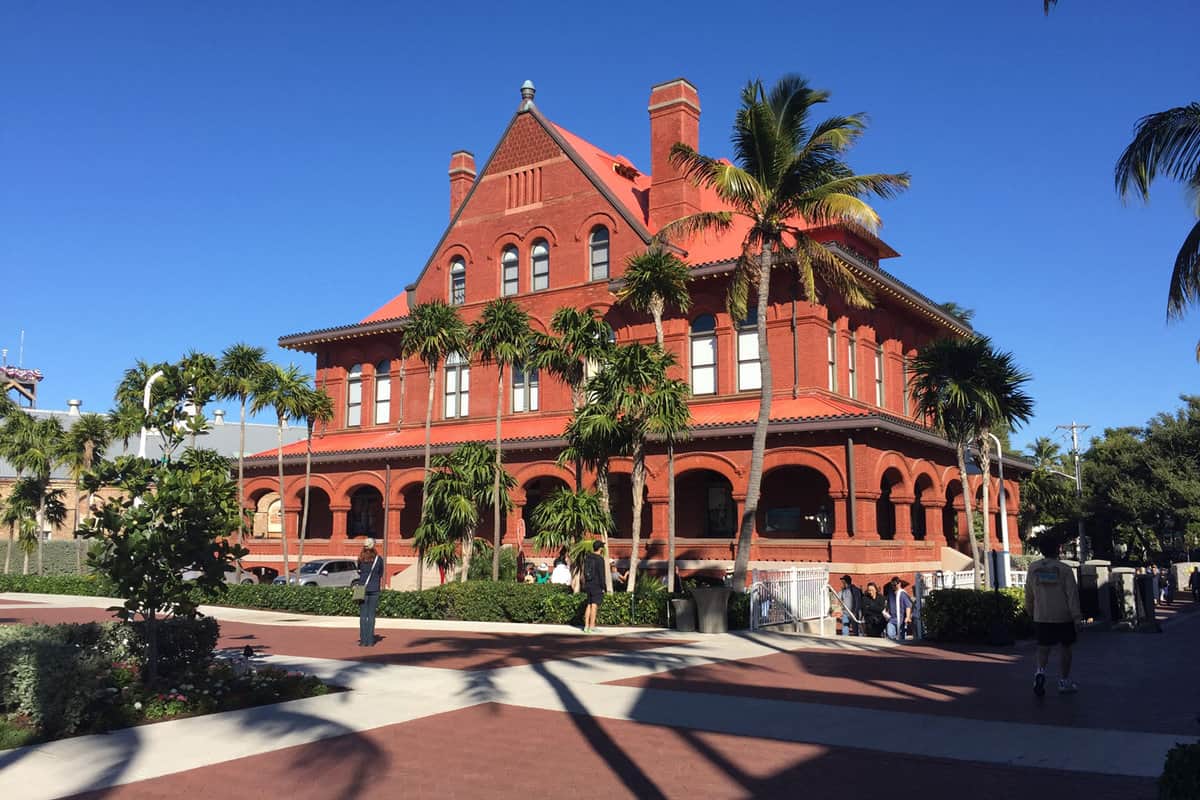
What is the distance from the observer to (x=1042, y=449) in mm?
81875

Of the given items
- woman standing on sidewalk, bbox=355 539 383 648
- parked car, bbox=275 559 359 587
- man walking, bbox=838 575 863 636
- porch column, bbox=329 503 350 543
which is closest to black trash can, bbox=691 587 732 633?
man walking, bbox=838 575 863 636

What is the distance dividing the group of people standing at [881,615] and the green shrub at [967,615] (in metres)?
1.47

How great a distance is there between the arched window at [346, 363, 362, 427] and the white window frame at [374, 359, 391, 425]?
930 mm

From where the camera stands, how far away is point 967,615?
16.8 meters

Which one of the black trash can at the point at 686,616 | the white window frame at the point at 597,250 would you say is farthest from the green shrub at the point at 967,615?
the white window frame at the point at 597,250

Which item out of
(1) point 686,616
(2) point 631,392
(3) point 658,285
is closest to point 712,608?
(1) point 686,616

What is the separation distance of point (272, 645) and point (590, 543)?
7.53 m

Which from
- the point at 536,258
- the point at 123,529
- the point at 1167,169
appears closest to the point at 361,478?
the point at 536,258

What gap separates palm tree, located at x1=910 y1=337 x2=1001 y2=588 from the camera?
23.5 metres

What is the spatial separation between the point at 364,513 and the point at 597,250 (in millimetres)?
15170

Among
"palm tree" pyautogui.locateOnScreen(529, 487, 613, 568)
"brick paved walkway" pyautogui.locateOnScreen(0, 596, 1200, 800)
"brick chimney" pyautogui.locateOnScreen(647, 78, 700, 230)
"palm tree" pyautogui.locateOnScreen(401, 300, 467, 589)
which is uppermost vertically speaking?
"brick chimney" pyautogui.locateOnScreen(647, 78, 700, 230)

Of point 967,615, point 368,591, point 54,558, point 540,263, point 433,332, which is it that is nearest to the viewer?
point 368,591

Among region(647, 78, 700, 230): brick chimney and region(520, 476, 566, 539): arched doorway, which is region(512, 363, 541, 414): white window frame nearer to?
region(520, 476, 566, 539): arched doorway

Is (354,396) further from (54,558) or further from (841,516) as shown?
(54,558)
